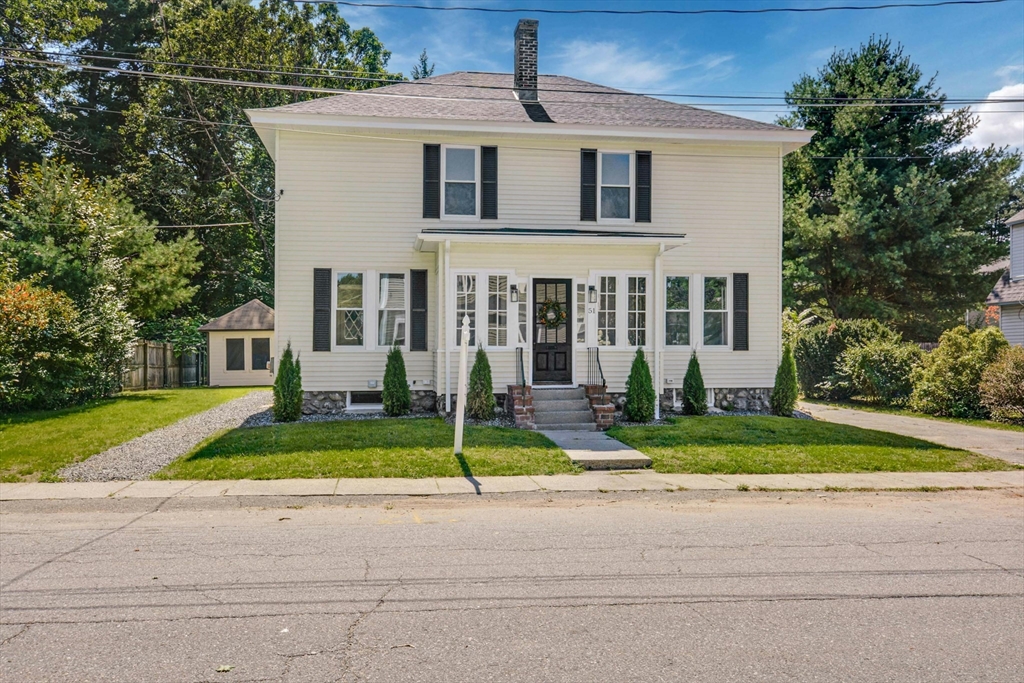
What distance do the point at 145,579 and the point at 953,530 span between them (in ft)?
23.6

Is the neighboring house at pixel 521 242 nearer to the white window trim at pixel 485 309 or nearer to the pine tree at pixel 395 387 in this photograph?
the white window trim at pixel 485 309

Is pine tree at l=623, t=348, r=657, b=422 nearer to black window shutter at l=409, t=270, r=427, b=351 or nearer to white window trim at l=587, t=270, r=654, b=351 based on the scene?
white window trim at l=587, t=270, r=654, b=351

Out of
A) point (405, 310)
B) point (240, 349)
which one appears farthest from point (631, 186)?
point (240, 349)

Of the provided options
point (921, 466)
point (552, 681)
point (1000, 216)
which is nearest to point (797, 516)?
point (921, 466)

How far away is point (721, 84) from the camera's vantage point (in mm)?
16516

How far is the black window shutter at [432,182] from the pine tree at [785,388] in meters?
8.10

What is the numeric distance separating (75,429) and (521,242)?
28.4 feet

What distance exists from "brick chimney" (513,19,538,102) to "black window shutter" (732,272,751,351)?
6.43m

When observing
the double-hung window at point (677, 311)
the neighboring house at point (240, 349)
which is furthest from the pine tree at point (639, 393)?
the neighboring house at point (240, 349)

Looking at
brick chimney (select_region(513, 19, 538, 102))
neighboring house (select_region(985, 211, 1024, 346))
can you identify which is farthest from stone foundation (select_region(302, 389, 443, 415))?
neighboring house (select_region(985, 211, 1024, 346))

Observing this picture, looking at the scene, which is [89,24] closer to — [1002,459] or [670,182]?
[670,182]

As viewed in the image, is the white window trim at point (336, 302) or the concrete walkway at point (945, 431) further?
the white window trim at point (336, 302)

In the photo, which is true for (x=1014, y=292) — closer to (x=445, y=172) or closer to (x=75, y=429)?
(x=445, y=172)

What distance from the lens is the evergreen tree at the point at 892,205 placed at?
89.1 ft
